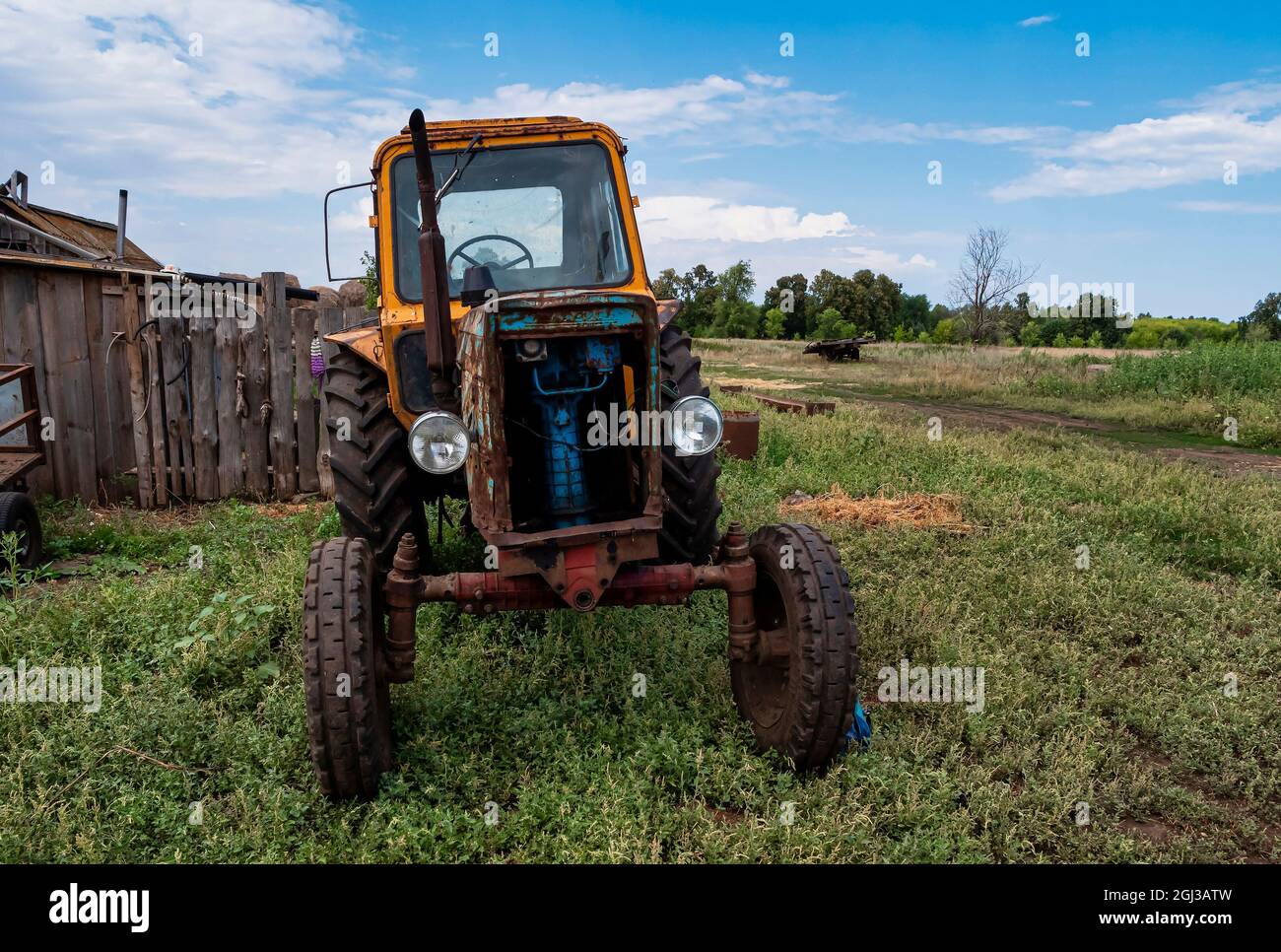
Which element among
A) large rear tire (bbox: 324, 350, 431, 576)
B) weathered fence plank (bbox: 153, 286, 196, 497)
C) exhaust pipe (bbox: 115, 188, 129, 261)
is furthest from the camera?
exhaust pipe (bbox: 115, 188, 129, 261)

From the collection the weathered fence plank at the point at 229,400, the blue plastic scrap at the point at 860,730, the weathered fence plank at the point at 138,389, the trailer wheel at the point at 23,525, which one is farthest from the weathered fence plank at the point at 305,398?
the blue plastic scrap at the point at 860,730

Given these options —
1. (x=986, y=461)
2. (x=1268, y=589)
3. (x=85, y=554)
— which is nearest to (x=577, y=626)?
(x=85, y=554)

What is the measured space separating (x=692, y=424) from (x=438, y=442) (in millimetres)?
1031

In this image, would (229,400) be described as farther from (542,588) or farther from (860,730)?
(860,730)

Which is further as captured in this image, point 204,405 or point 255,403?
point 255,403

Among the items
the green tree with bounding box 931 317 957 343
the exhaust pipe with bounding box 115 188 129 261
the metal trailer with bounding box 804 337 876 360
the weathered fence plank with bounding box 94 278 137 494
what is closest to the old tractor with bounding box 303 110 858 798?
the weathered fence plank with bounding box 94 278 137 494

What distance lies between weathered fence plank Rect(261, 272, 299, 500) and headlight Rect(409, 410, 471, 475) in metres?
5.38

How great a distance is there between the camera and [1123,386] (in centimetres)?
1748

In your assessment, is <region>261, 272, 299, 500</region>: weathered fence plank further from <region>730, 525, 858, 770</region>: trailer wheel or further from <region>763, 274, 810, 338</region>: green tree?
<region>763, 274, 810, 338</region>: green tree

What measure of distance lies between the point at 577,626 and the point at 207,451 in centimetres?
494

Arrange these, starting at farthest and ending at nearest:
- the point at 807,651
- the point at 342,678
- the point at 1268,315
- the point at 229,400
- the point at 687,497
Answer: the point at 1268,315 → the point at 229,400 → the point at 687,497 → the point at 807,651 → the point at 342,678

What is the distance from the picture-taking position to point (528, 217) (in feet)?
15.6

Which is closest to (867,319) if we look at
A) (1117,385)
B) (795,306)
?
(795,306)

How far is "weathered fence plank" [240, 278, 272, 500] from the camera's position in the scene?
8.01 m
